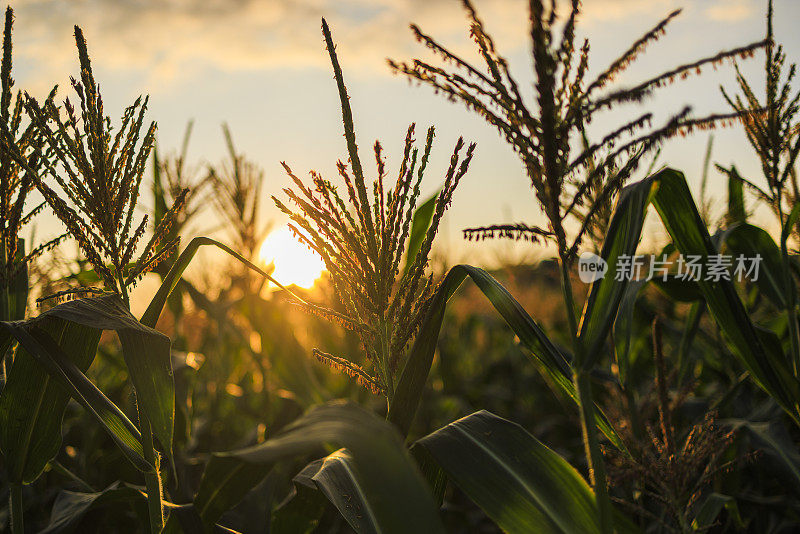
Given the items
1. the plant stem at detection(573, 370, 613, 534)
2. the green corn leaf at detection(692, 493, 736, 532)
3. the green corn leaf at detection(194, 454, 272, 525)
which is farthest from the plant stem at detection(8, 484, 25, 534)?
the green corn leaf at detection(692, 493, 736, 532)

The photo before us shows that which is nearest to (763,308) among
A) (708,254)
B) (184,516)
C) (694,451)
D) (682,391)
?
(682,391)

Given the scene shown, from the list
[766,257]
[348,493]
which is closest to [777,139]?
[766,257]

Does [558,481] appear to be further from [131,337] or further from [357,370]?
[131,337]

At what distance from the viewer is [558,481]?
3.86ft

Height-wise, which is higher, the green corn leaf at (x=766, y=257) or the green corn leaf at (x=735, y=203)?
the green corn leaf at (x=735, y=203)

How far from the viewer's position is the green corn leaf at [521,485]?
3.78 ft

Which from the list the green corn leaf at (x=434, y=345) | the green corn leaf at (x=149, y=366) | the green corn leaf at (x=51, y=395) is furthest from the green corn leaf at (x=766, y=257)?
the green corn leaf at (x=51, y=395)

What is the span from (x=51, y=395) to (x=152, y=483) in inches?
16.4

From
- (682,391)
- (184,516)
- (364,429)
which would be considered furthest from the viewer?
(682,391)

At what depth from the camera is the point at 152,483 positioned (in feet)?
4.53

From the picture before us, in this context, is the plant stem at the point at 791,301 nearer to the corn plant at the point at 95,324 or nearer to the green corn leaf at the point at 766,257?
the green corn leaf at the point at 766,257

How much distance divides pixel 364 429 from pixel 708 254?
0.97 meters

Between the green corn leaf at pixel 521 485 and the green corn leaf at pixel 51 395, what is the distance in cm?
70

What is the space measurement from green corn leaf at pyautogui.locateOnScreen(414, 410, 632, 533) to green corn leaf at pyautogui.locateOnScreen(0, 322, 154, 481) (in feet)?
2.28
